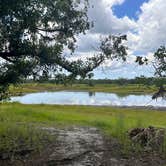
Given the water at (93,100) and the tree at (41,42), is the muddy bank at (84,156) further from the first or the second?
the water at (93,100)

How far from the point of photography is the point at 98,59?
50.6 ft

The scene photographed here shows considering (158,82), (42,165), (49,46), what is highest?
(49,46)

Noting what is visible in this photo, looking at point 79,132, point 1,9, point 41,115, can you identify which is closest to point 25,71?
point 1,9

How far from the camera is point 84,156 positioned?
15031 mm

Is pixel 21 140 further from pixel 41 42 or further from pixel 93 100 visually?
pixel 93 100

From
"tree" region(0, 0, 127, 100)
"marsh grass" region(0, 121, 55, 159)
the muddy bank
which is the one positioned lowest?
the muddy bank

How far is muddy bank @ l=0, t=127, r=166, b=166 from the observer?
1466 centimetres

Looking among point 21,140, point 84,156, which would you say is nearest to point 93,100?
point 21,140

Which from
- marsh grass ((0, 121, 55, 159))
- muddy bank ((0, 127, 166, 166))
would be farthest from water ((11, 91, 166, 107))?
muddy bank ((0, 127, 166, 166))

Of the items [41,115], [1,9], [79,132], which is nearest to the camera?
[1,9]

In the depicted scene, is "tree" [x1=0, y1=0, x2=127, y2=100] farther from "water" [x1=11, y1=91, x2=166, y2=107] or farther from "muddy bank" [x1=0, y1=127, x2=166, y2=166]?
"water" [x1=11, y1=91, x2=166, y2=107]

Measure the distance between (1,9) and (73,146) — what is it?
17.9ft

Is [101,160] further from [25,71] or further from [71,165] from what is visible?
[25,71]

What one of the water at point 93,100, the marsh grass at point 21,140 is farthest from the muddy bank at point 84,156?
the water at point 93,100
